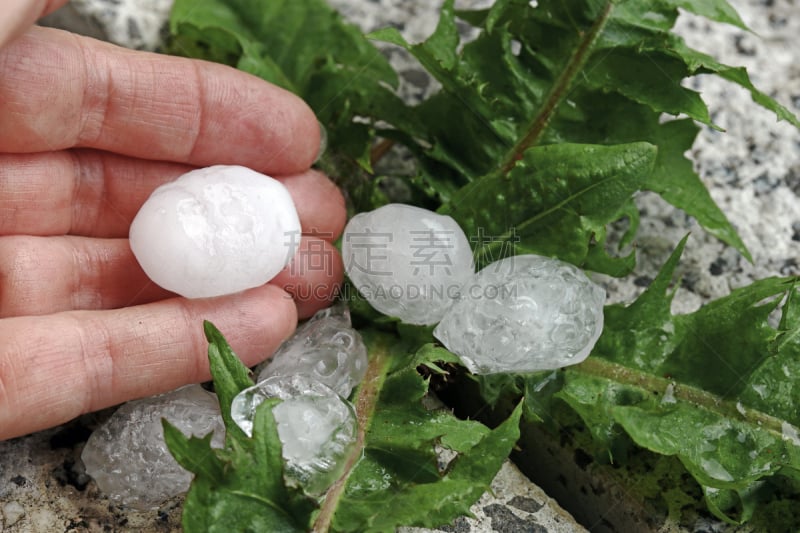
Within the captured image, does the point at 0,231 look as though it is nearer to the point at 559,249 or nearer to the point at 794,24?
the point at 559,249

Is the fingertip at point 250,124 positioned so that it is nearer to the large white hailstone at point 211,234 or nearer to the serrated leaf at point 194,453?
the large white hailstone at point 211,234

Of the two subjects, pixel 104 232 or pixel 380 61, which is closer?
pixel 104 232

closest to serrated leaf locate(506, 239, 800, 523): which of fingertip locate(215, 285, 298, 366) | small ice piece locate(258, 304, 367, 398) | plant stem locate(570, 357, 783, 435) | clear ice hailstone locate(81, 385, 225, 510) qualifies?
plant stem locate(570, 357, 783, 435)

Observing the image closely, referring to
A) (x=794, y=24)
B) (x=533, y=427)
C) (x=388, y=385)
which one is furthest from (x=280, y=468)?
(x=794, y=24)

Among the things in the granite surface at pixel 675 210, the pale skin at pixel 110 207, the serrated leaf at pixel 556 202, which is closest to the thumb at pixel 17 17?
the pale skin at pixel 110 207

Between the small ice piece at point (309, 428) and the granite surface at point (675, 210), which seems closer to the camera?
the small ice piece at point (309, 428)

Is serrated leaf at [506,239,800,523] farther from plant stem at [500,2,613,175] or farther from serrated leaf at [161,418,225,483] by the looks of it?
serrated leaf at [161,418,225,483]
